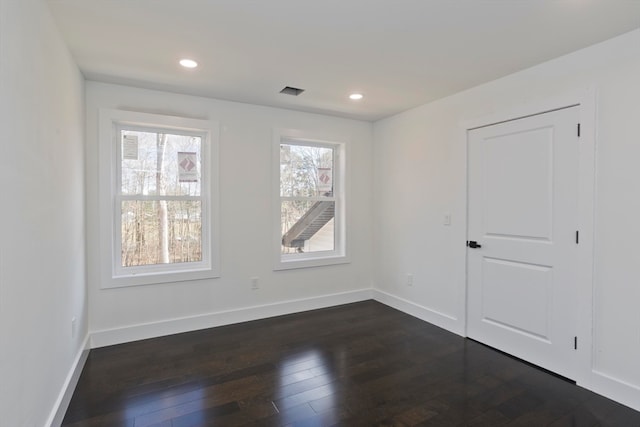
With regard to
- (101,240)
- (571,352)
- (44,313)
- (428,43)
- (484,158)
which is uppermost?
(428,43)

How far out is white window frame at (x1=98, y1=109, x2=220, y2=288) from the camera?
3000 mm

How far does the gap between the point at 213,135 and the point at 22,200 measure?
2.14 m

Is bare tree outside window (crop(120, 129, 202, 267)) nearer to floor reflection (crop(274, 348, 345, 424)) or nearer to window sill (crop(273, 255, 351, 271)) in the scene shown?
window sill (crop(273, 255, 351, 271))

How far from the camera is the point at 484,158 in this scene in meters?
3.02

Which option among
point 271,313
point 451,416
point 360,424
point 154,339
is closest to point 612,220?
point 451,416

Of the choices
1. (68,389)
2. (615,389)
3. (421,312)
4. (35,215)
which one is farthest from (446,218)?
(68,389)

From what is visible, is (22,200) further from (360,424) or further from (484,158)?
(484,158)

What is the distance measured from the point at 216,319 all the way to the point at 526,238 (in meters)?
3.11

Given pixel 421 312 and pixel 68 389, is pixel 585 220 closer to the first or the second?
pixel 421 312

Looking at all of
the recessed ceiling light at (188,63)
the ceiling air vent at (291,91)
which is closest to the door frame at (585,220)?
the ceiling air vent at (291,91)

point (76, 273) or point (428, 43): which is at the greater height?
point (428, 43)

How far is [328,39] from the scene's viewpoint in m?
2.22

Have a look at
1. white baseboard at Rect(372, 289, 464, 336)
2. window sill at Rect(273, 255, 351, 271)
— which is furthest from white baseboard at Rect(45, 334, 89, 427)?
white baseboard at Rect(372, 289, 464, 336)

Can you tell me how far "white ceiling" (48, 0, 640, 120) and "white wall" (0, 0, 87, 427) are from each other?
425 mm
